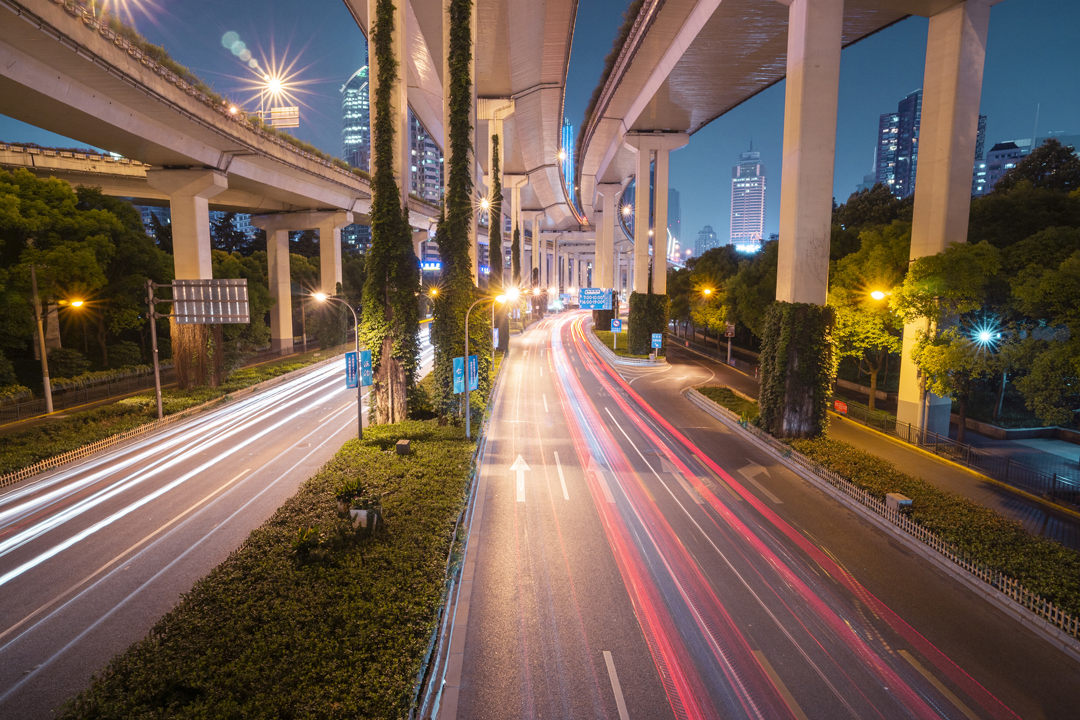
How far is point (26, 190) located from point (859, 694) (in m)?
42.4

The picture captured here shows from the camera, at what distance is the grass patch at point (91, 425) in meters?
19.1

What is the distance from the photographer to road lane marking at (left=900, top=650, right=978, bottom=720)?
8.23 metres

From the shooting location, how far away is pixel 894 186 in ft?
453

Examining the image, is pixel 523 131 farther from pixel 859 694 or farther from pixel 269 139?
pixel 859 694

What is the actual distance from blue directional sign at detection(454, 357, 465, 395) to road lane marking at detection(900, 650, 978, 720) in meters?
17.0

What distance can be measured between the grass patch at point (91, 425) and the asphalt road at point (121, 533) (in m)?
0.97

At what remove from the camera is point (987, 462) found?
65.6ft

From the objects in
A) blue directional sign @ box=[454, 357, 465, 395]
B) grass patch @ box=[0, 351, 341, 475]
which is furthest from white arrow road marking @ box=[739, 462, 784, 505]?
grass patch @ box=[0, 351, 341, 475]

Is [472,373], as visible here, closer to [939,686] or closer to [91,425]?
[91,425]

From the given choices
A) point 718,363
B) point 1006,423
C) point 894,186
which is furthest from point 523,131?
point 894,186

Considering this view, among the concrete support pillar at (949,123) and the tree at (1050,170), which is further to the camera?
the tree at (1050,170)

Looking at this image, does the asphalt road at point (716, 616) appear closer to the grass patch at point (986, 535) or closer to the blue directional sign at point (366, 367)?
the grass patch at point (986, 535)

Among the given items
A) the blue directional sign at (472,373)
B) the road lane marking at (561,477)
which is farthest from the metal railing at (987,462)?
the blue directional sign at (472,373)

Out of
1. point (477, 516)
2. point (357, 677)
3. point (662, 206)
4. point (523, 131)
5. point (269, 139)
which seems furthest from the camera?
point (523, 131)
